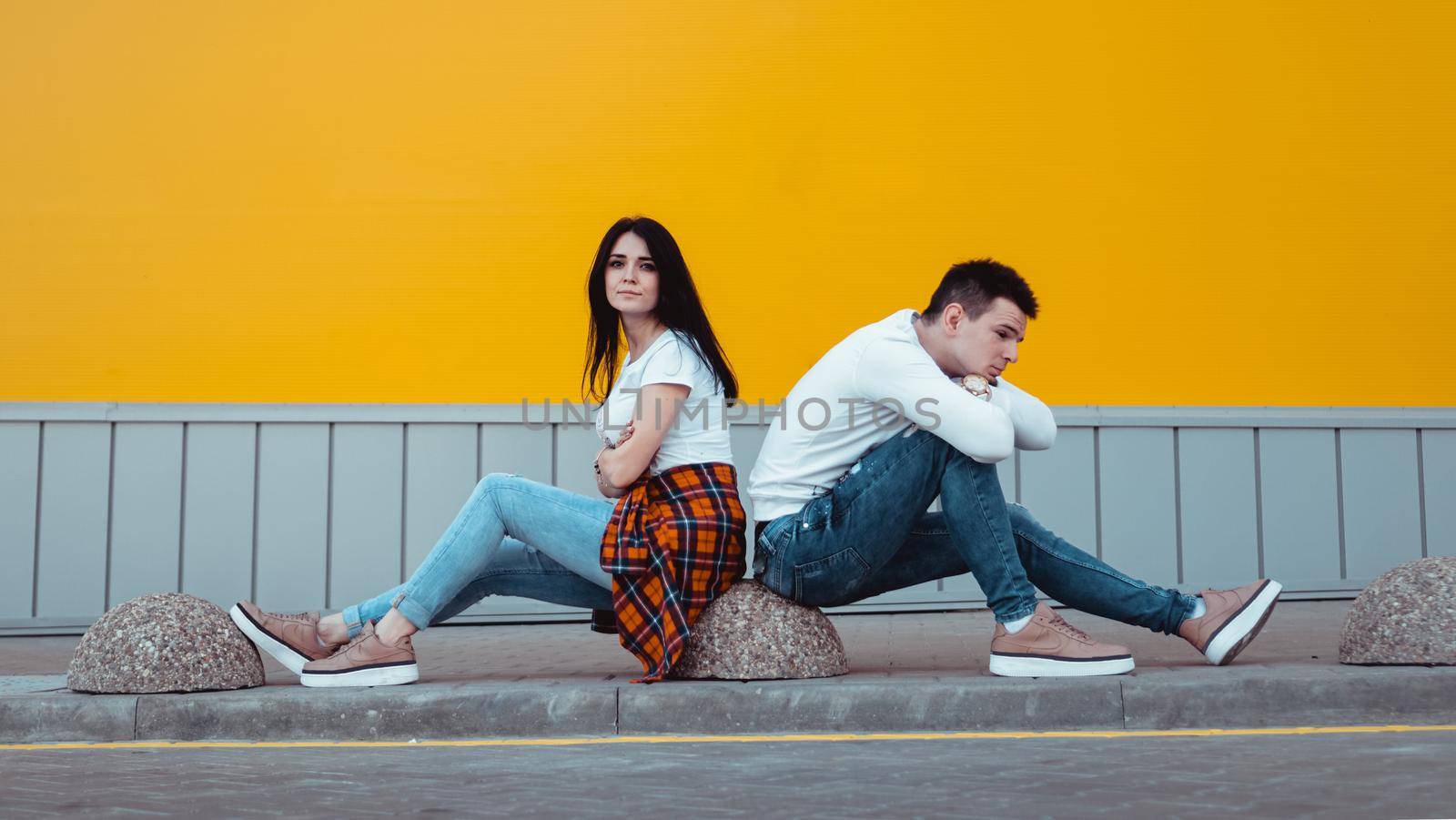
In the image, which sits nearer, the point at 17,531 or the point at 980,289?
the point at 980,289

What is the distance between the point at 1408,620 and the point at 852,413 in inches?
65.7

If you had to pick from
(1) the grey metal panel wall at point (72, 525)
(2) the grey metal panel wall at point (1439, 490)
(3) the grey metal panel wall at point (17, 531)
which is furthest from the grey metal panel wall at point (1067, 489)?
(3) the grey metal panel wall at point (17, 531)

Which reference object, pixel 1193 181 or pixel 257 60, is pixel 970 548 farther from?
pixel 257 60

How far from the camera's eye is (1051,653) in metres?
3.79

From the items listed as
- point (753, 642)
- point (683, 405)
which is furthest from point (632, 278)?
point (753, 642)

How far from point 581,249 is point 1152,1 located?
3.16 meters

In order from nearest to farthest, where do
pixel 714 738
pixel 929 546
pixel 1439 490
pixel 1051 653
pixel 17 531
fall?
pixel 714 738, pixel 1051 653, pixel 929 546, pixel 17 531, pixel 1439 490

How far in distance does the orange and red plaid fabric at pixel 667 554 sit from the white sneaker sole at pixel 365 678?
66cm

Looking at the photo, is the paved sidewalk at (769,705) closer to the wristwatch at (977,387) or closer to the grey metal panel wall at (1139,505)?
the wristwatch at (977,387)

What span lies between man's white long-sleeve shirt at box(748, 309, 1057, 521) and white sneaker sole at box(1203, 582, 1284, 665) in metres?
0.73

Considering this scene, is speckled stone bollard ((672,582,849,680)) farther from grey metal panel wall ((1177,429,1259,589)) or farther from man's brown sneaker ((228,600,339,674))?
grey metal panel wall ((1177,429,1259,589))

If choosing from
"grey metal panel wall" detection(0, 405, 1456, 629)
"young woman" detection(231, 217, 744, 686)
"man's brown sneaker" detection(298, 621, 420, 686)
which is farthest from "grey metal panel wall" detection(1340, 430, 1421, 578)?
"man's brown sneaker" detection(298, 621, 420, 686)

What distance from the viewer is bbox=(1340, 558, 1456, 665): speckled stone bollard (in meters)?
3.79

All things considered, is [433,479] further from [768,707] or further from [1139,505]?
[1139,505]
